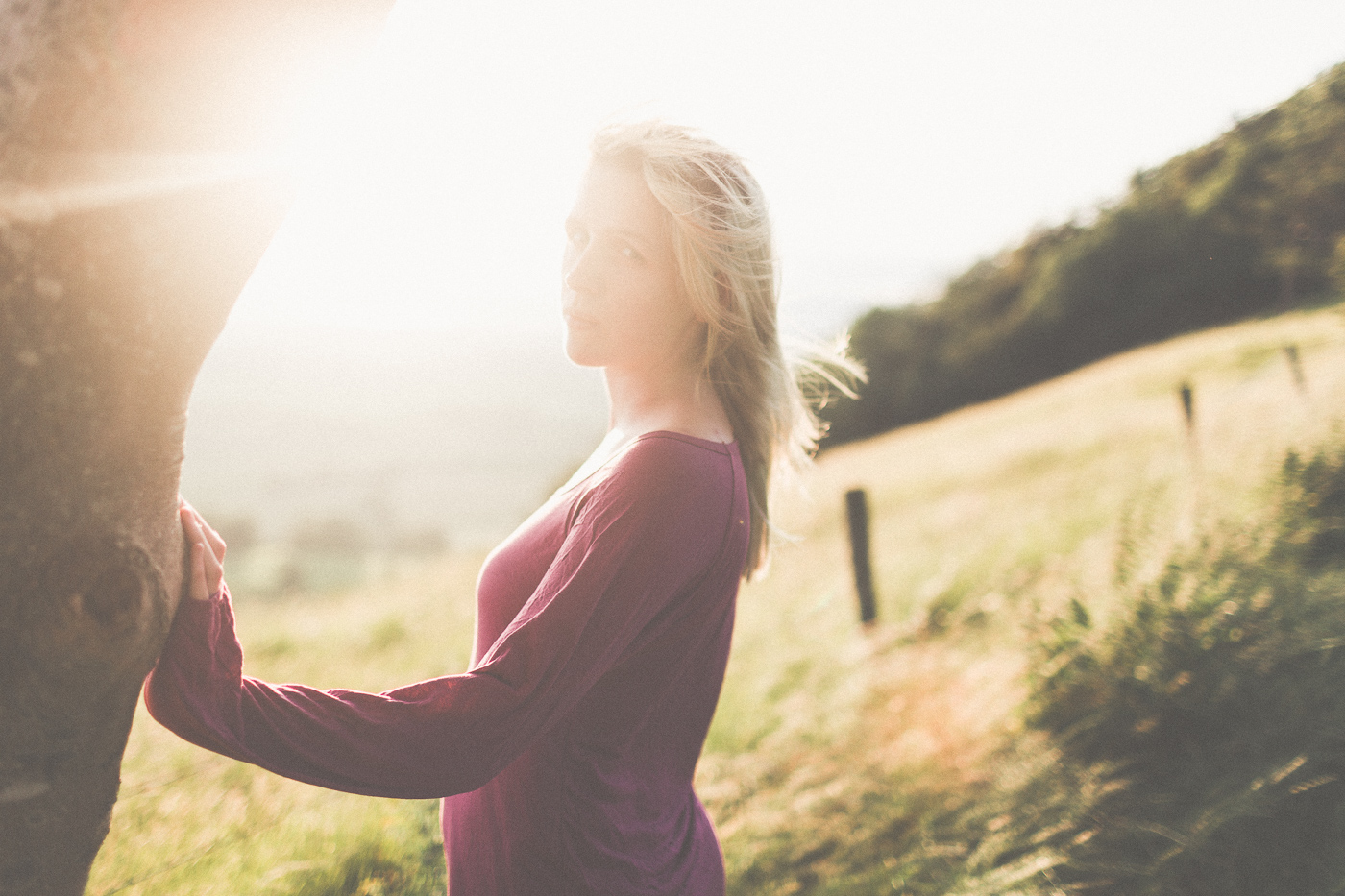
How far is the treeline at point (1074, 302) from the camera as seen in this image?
92.9 ft

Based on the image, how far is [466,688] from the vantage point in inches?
41.9

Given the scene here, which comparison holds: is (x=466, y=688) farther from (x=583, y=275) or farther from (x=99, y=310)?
(x=583, y=275)

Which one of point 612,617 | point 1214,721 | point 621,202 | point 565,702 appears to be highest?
point 621,202

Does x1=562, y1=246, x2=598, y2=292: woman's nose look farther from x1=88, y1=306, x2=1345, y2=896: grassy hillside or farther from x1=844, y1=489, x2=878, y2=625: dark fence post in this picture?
x1=844, y1=489, x2=878, y2=625: dark fence post

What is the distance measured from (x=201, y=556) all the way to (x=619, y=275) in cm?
89

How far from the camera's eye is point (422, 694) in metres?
1.06

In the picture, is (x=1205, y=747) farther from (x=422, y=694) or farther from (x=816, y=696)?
(x=422, y=694)

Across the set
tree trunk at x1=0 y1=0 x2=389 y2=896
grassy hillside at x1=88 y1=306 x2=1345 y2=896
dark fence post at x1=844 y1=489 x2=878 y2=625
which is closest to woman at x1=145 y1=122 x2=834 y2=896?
tree trunk at x1=0 y1=0 x2=389 y2=896

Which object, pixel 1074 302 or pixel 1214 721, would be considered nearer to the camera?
pixel 1214 721

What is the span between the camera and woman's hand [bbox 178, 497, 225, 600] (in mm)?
1075

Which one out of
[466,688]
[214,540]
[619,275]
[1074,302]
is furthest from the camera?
[1074,302]

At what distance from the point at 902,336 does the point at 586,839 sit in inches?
2192

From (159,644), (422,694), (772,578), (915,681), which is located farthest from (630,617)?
(772,578)

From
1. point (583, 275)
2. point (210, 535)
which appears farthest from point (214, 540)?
point (583, 275)
